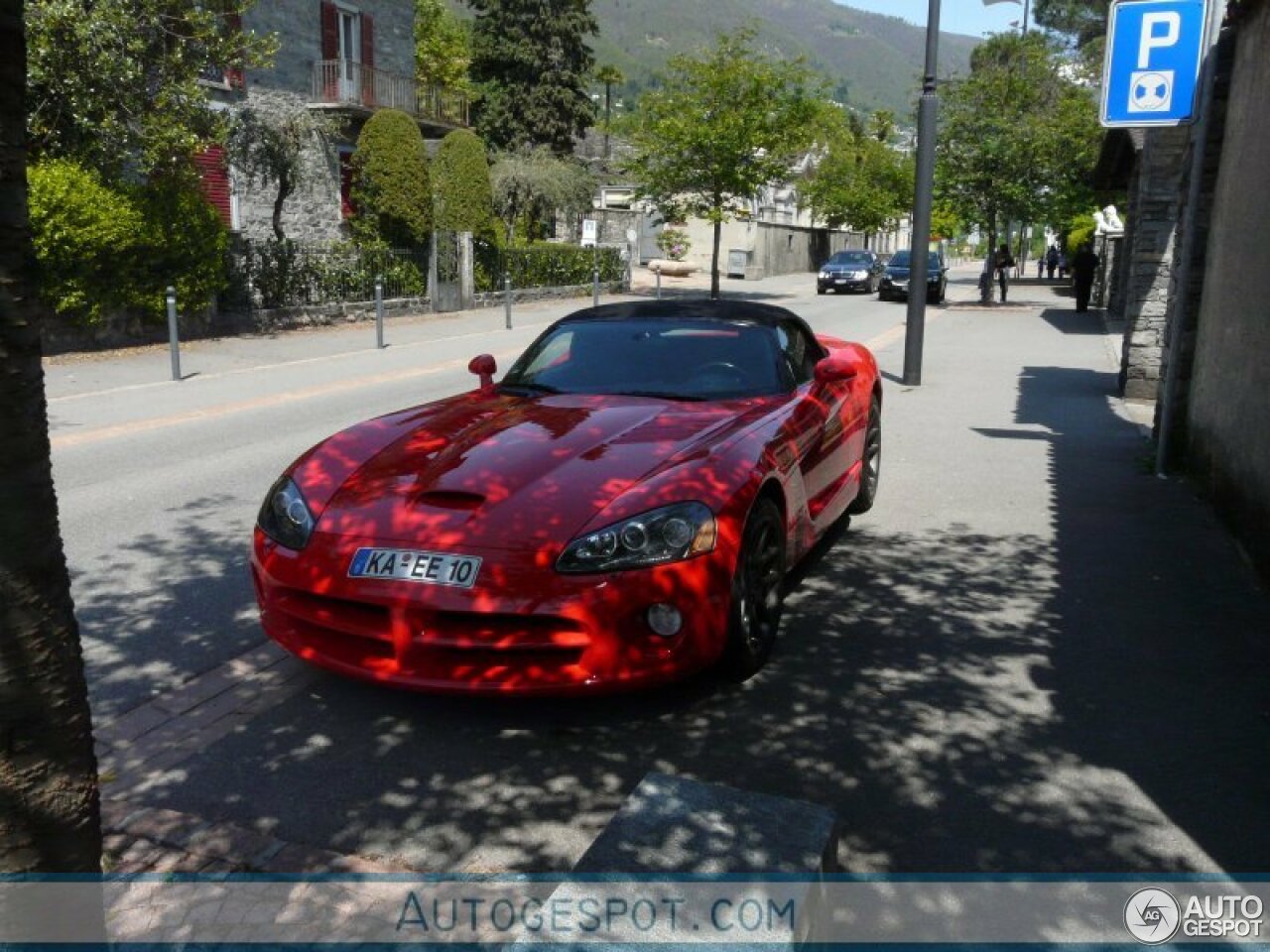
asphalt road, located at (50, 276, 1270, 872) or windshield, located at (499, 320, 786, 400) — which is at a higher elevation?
windshield, located at (499, 320, 786, 400)

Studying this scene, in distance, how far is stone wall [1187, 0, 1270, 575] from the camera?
654cm

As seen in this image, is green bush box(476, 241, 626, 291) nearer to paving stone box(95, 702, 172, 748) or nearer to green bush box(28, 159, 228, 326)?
green bush box(28, 159, 228, 326)

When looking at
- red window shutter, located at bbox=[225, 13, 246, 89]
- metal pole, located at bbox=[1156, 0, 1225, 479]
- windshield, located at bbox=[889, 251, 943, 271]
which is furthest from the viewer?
windshield, located at bbox=[889, 251, 943, 271]

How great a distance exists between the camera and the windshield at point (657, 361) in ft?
18.4

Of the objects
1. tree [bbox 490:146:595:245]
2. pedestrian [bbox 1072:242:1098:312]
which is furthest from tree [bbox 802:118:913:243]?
pedestrian [bbox 1072:242:1098:312]

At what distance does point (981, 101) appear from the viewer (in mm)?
30500

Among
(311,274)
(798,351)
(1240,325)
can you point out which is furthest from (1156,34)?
(311,274)

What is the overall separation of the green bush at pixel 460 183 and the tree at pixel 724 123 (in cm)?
525

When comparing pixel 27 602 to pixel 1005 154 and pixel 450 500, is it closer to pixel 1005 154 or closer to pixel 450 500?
pixel 450 500

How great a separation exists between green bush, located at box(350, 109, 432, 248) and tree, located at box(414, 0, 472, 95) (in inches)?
1523

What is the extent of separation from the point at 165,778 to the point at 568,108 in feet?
166

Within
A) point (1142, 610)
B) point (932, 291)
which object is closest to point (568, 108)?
point (932, 291)

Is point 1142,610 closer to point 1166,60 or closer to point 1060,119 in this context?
point 1166,60

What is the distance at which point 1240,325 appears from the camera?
7289mm
